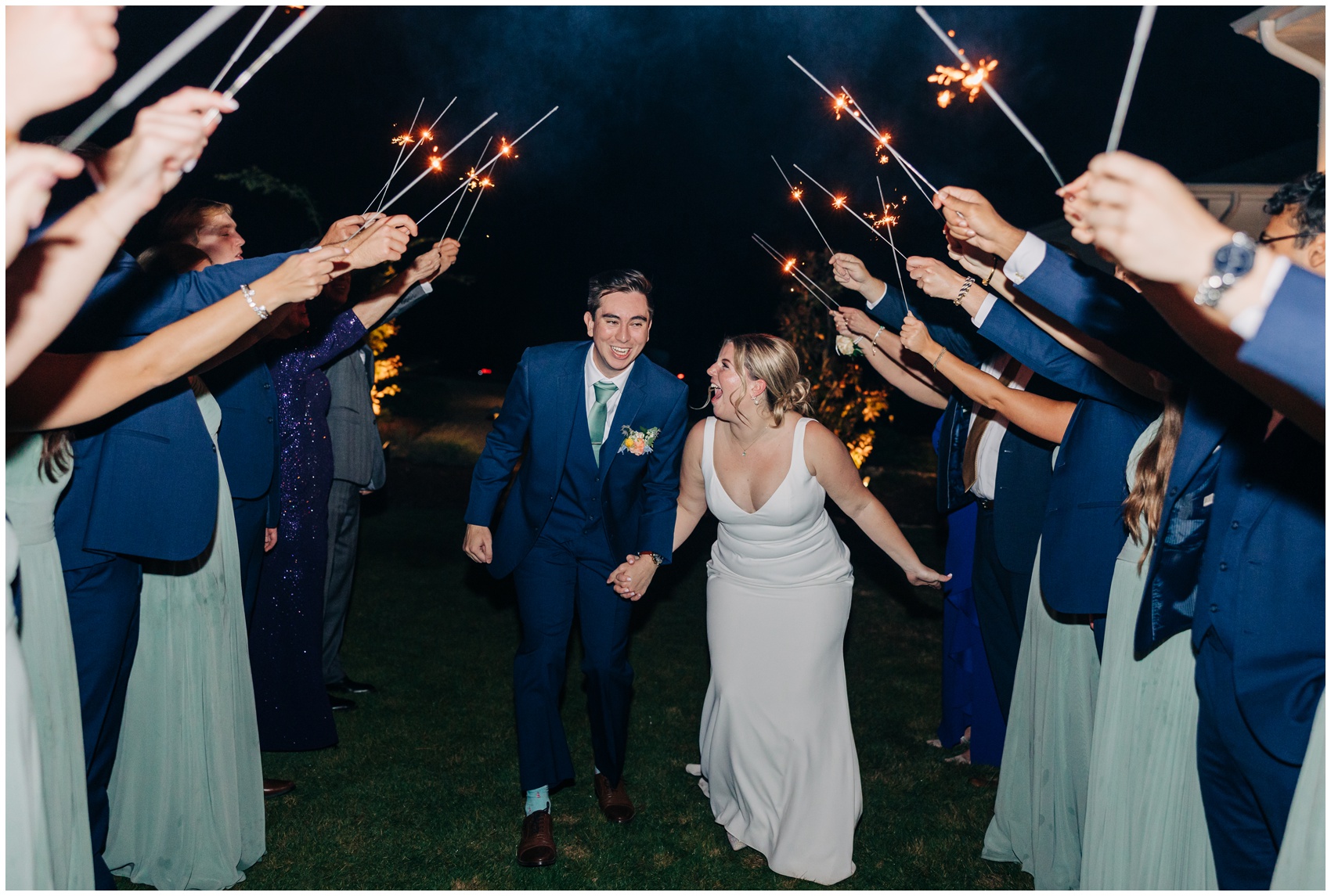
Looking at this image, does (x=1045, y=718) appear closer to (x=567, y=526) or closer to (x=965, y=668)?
(x=965, y=668)

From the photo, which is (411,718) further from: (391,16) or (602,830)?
(391,16)

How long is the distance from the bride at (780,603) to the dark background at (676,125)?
16.7 ft

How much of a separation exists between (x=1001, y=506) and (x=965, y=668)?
1036 millimetres

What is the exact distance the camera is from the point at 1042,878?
123 inches

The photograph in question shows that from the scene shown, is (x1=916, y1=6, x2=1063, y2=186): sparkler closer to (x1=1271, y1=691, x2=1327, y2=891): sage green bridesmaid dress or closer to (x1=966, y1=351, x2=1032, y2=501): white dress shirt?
(x1=1271, y1=691, x2=1327, y2=891): sage green bridesmaid dress

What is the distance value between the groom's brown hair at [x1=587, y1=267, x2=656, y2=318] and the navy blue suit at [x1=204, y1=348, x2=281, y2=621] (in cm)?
135

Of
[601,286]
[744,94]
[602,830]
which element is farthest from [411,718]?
[744,94]

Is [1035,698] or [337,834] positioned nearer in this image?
[1035,698]

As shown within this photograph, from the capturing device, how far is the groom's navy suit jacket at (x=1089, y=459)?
289cm

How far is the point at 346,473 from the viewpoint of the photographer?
4598 millimetres

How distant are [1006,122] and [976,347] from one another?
8.80 meters

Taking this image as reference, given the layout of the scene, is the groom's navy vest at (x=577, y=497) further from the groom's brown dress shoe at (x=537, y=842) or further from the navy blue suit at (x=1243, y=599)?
the navy blue suit at (x=1243, y=599)

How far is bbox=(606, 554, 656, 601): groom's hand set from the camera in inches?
142

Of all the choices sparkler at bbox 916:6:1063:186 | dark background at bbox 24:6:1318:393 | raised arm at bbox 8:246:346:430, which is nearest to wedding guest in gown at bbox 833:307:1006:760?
sparkler at bbox 916:6:1063:186
